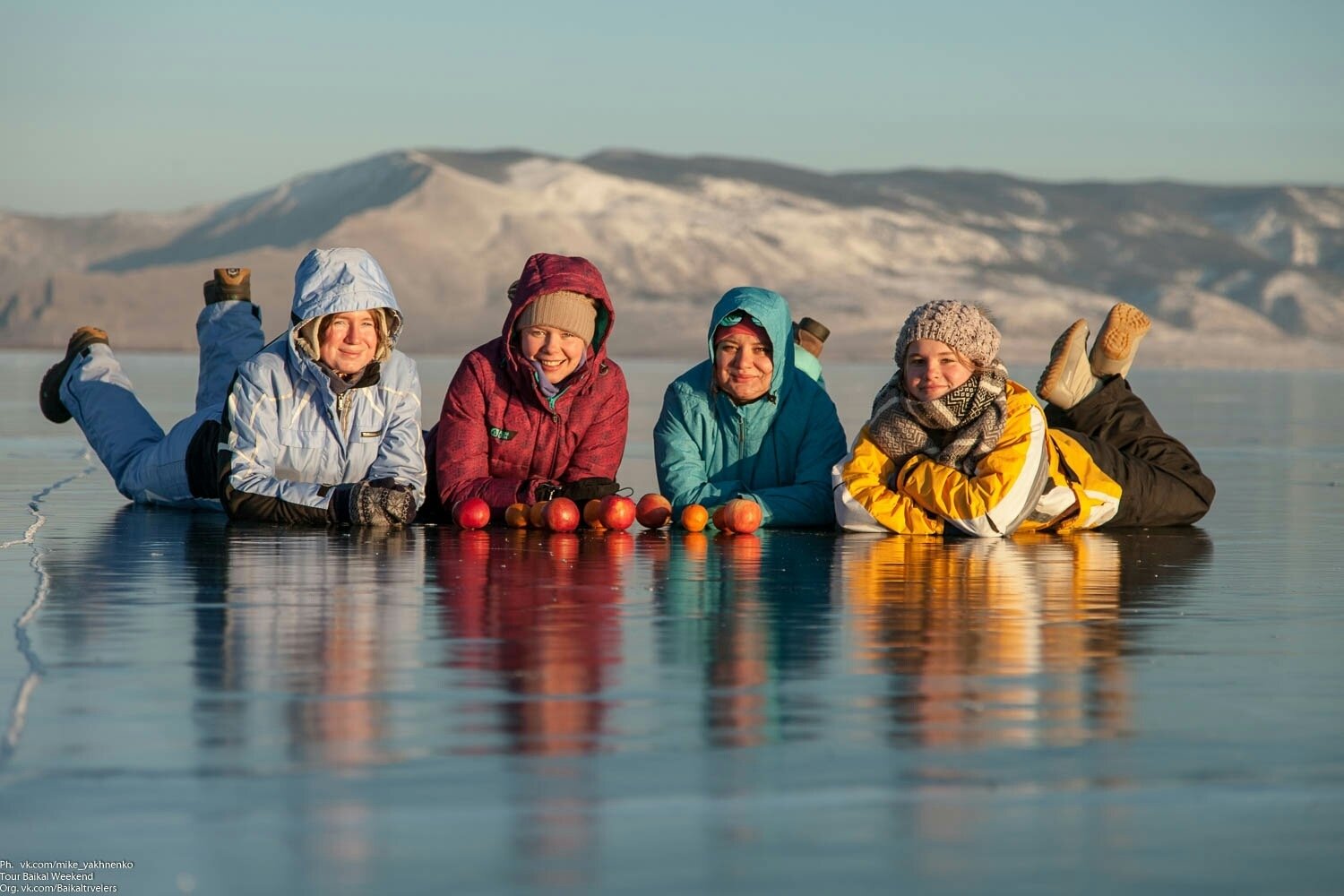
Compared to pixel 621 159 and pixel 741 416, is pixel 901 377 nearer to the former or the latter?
pixel 741 416

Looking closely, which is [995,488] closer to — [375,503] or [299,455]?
[375,503]

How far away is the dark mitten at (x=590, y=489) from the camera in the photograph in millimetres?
9062

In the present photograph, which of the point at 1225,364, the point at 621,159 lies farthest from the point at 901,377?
the point at 621,159

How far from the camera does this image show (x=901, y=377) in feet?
29.2

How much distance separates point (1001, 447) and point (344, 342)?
118 inches

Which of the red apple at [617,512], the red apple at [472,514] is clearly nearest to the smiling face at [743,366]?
the red apple at [617,512]

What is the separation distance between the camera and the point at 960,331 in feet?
28.5

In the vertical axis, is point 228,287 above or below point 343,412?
above

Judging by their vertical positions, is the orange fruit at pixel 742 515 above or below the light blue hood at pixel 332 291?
below

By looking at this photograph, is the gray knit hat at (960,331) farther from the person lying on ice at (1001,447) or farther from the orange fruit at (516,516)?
the orange fruit at (516,516)

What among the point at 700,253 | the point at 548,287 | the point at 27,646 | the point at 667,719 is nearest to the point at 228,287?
the point at 548,287

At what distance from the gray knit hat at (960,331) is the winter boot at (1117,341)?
1037 mm

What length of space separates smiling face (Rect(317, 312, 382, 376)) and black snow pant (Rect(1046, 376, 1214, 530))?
3425 millimetres

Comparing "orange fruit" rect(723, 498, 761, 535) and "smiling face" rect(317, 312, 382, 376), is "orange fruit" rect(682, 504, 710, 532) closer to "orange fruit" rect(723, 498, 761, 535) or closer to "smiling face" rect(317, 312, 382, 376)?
"orange fruit" rect(723, 498, 761, 535)
